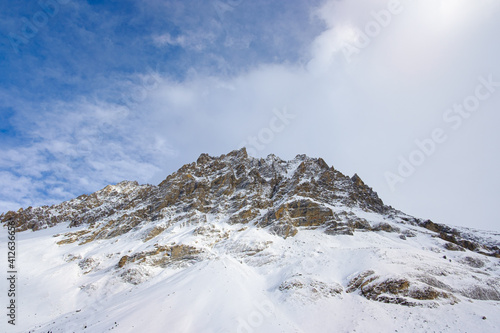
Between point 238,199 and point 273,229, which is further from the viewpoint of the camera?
point 238,199

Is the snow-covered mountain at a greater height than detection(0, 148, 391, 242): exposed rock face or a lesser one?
lesser

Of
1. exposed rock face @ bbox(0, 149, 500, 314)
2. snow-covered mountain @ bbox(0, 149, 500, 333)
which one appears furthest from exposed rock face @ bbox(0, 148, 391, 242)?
snow-covered mountain @ bbox(0, 149, 500, 333)

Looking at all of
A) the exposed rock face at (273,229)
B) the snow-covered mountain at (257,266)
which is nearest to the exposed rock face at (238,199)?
the exposed rock face at (273,229)

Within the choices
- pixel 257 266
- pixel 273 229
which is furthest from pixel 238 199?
pixel 257 266

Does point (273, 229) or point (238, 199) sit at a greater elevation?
point (238, 199)

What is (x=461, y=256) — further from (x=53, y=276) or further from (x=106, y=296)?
(x=53, y=276)

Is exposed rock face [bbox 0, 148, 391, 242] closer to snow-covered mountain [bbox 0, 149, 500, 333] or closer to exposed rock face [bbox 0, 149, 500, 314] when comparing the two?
exposed rock face [bbox 0, 149, 500, 314]

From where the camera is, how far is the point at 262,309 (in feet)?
91.9

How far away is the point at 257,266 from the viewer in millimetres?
46375

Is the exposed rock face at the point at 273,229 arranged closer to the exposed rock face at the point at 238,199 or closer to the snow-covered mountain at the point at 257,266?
the snow-covered mountain at the point at 257,266

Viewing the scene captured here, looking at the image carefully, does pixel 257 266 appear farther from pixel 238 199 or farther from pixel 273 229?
pixel 238 199

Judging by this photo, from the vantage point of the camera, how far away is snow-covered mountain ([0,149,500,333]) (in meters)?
25.8

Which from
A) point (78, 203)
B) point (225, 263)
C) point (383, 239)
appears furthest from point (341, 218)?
point (78, 203)

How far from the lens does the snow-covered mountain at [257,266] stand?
1017 inches
